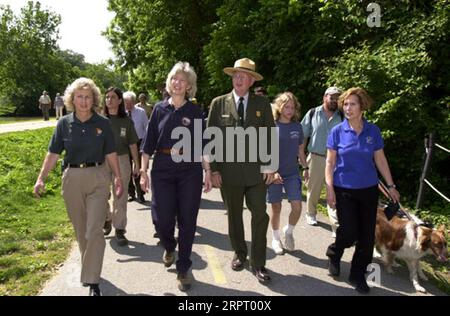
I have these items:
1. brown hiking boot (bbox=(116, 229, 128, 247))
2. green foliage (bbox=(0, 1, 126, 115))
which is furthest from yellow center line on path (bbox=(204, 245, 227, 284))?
green foliage (bbox=(0, 1, 126, 115))

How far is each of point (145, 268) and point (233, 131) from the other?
1.91m

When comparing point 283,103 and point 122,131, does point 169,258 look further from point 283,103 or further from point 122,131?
point 283,103

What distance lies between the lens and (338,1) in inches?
421

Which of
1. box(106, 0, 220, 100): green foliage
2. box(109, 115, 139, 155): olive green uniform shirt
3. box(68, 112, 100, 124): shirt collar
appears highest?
box(106, 0, 220, 100): green foliage

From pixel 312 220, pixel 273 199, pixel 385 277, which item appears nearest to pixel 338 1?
pixel 312 220

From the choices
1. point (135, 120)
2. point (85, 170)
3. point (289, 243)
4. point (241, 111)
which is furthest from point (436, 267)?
point (135, 120)

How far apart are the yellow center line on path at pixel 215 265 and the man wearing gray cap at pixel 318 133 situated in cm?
188

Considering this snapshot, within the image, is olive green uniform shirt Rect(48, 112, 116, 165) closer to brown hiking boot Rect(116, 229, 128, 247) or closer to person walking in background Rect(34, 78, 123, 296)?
person walking in background Rect(34, 78, 123, 296)

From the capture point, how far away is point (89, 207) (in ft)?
14.5

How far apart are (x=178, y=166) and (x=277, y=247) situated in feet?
6.52

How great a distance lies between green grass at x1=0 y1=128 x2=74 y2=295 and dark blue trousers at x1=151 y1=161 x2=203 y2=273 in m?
1.53

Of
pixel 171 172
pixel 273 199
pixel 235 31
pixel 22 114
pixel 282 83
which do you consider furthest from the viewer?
pixel 22 114

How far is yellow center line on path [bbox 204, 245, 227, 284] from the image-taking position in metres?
4.95
